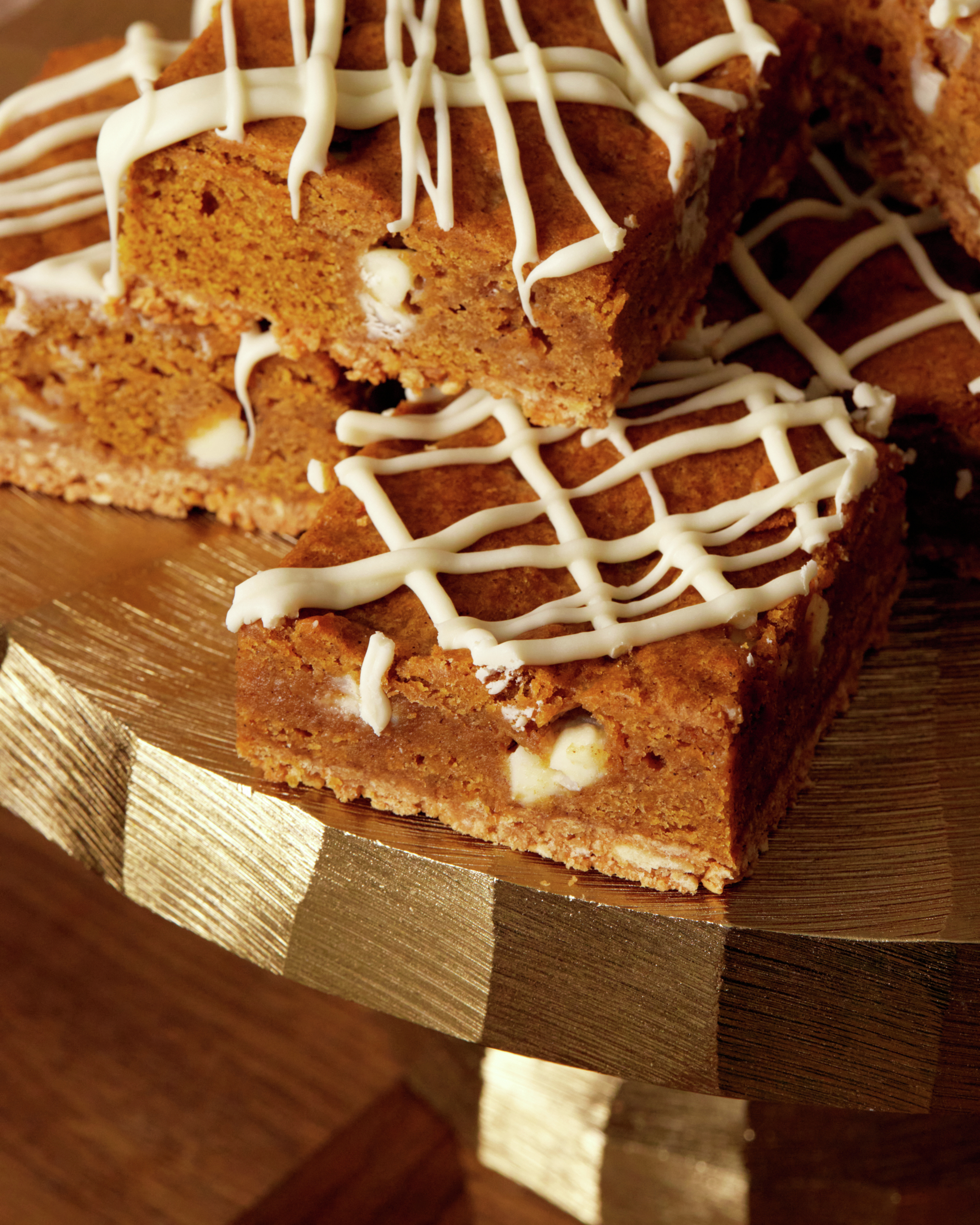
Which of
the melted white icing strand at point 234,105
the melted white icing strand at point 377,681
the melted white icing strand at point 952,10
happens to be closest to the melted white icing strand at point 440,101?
the melted white icing strand at point 234,105

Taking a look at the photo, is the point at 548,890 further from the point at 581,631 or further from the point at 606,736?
the point at 581,631

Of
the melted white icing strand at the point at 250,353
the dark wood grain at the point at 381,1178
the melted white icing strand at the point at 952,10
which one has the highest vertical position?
the melted white icing strand at the point at 952,10

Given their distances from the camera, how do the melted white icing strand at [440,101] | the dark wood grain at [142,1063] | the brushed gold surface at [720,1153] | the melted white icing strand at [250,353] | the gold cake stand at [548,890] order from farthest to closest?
the dark wood grain at [142,1063]
the brushed gold surface at [720,1153]
the melted white icing strand at [250,353]
the melted white icing strand at [440,101]
the gold cake stand at [548,890]

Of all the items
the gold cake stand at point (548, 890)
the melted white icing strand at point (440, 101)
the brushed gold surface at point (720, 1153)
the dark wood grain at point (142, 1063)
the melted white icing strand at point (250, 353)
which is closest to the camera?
the gold cake stand at point (548, 890)

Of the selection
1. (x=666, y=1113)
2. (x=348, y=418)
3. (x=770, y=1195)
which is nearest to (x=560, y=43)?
(x=348, y=418)

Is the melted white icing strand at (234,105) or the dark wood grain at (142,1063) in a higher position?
the melted white icing strand at (234,105)

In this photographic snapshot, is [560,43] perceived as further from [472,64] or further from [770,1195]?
[770,1195]

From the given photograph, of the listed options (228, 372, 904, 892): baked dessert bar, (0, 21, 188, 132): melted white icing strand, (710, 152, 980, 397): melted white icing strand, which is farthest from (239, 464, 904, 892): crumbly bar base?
(0, 21, 188, 132): melted white icing strand

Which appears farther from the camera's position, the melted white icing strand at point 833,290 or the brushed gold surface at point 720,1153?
the brushed gold surface at point 720,1153

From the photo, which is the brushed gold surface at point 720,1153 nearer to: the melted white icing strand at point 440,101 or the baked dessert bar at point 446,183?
the baked dessert bar at point 446,183
